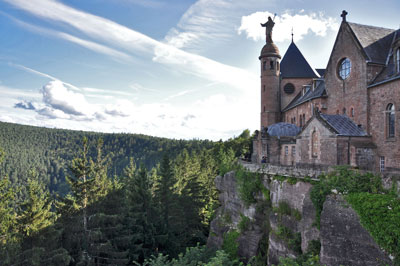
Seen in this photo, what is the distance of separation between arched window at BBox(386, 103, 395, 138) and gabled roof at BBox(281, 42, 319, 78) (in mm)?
25320

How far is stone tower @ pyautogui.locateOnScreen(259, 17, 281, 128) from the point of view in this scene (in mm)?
42875

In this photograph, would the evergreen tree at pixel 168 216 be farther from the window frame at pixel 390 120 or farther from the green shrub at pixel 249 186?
the window frame at pixel 390 120

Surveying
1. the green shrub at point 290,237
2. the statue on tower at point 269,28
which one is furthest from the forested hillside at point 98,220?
the statue on tower at point 269,28

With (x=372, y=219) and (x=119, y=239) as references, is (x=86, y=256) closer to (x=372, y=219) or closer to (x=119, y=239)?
(x=119, y=239)

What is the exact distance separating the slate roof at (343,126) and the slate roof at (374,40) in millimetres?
5166

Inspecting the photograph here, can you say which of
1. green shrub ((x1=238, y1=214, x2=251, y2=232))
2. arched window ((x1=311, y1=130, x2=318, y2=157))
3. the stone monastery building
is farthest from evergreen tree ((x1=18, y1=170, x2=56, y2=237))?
arched window ((x1=311, y1=130, x2=318, y2=157))

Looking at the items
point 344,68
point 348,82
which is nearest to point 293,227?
point 348,82

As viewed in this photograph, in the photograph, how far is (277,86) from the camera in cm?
4341

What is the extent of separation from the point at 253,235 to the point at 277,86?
27.5m

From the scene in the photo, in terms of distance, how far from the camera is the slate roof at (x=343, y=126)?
71.2 feet

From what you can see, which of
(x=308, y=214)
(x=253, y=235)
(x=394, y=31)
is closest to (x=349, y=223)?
(x=308, y=214)

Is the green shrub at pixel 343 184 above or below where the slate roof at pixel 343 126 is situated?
below

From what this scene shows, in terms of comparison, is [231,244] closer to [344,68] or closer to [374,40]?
[344,68]

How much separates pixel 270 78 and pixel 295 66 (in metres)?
5.92
